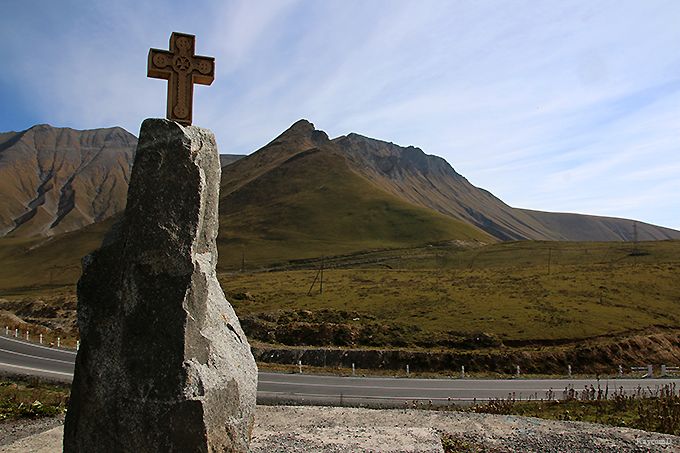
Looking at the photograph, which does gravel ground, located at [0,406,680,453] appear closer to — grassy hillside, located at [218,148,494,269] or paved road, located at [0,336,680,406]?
paved road, located at [0,336,680,406]

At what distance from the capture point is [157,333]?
7.82 meters

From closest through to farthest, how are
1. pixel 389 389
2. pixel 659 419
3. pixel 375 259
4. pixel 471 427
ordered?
pixel 471 427 → pixel 659 419 → pixel 389 389 → pixel 375 259

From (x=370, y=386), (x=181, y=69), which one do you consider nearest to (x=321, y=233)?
(x=370, y=386)

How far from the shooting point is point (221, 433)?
8039mm

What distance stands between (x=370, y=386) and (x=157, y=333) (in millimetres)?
20252

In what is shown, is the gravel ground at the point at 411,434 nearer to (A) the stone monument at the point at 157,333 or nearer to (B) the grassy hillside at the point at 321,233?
(A) the stone monument at the point at 157,333

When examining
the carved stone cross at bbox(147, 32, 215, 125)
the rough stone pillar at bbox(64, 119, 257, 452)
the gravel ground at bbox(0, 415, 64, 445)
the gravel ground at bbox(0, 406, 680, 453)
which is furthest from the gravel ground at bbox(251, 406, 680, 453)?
the carved stone cross at bbox(147, 32, 215, 125)

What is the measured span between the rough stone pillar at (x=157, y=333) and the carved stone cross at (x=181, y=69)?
1413 mm

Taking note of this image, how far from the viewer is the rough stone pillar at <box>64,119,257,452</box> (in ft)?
24.9

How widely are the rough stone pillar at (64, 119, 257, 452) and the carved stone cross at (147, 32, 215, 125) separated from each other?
1.41 metres

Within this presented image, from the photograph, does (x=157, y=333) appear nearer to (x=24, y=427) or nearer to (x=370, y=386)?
(x=24, y=427)

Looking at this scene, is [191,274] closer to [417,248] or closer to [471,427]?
[471,427]

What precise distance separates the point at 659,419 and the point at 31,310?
6521cm

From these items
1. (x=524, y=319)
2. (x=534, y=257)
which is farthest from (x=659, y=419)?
(x=534, y=257)
